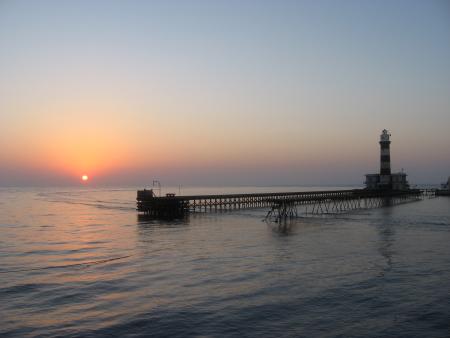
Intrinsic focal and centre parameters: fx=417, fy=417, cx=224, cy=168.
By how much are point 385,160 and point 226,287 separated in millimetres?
88066

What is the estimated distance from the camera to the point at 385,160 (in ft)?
320

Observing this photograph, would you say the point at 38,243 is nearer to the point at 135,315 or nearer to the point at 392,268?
the point at 135,315

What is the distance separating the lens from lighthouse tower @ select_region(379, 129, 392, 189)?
95812 mm

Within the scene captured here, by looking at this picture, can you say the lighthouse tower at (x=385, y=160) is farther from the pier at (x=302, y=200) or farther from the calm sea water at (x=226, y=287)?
the calm sea water at (x=226, y=287)

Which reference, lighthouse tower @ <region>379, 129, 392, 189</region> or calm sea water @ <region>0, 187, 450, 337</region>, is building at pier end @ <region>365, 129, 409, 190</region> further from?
calm sea water @ <region>0, 187, 450, 337</region>

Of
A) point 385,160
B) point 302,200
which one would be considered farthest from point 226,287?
point 385,160

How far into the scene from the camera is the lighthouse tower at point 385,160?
3772 inches

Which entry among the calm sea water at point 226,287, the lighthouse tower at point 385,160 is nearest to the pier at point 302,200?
the lighthouse tower at point 385,160

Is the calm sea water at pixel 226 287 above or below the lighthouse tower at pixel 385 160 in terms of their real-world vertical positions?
below

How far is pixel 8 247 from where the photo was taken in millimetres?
29781

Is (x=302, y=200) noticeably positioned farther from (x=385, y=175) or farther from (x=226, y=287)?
(x=385, y=175)

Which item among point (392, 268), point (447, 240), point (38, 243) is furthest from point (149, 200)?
point (392, 268)

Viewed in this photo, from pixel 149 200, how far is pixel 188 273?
40773 millimetres

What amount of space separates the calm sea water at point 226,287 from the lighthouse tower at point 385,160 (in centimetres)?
6621
